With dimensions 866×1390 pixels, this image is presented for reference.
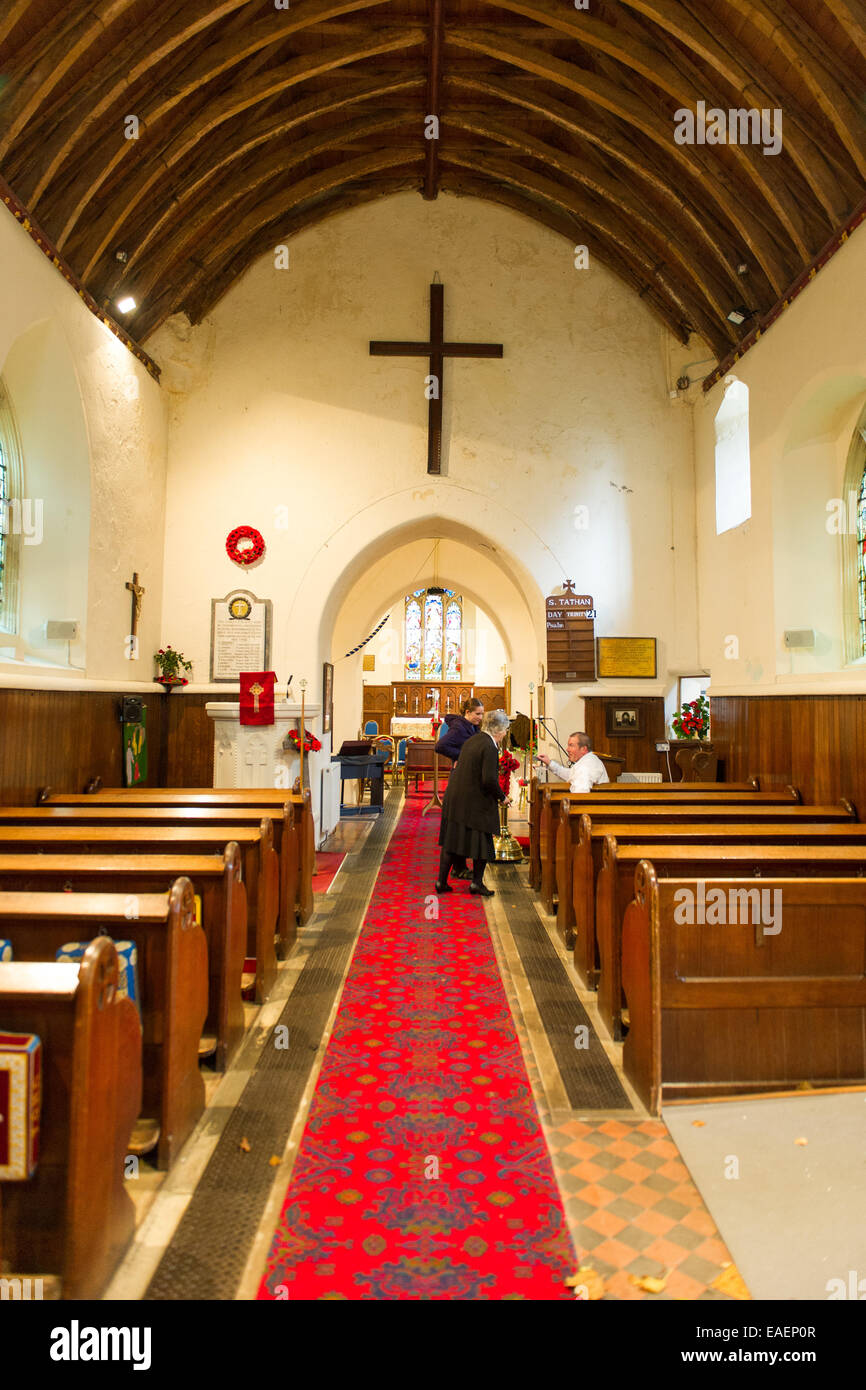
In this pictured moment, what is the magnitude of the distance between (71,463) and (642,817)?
5426 millimetres

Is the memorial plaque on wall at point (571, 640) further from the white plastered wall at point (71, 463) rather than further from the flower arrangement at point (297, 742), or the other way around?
the white plastered wall at point (71, 463)

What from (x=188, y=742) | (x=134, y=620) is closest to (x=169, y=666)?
(x=134, y=620)

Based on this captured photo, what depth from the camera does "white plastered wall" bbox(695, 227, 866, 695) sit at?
6102 mm

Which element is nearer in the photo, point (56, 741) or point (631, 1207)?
point (631, 1207)

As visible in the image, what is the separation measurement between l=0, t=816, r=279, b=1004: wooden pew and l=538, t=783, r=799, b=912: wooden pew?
86.6 inches

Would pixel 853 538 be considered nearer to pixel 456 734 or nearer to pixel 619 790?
pixel 619 790

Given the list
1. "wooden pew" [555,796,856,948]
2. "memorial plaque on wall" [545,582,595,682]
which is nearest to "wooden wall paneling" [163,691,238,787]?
"memorial plaque on wall" [545,582,595,682]

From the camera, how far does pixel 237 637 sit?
9.15 meters

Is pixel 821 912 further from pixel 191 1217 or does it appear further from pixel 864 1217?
pixel 191 1217

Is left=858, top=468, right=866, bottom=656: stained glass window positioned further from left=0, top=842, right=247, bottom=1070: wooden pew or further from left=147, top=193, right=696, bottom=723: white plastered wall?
left=0, top=842, right=247, bottom=1070: wooden pew

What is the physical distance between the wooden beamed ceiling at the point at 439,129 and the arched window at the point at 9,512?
1.38m

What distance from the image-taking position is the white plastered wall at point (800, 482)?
20.0ft

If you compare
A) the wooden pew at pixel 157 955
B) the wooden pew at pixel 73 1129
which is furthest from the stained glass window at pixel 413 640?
the wooden pew at pixel 73 1129

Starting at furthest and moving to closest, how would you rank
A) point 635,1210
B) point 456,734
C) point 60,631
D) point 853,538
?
1. point 456,734
2. point 60,631
3. point 853,538
4. point 635,1210
